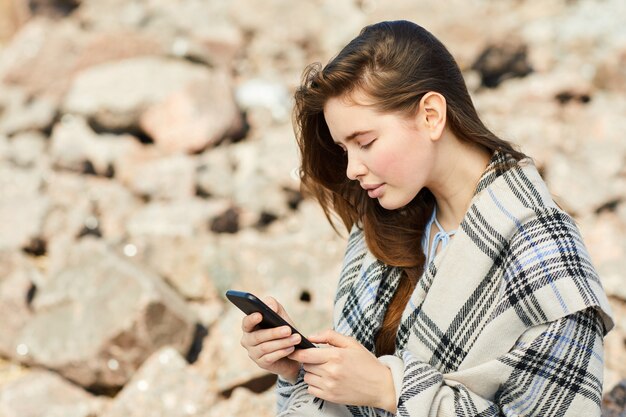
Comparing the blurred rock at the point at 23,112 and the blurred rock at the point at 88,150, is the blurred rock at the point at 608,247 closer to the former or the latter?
the blurred rock at the point at 88,150

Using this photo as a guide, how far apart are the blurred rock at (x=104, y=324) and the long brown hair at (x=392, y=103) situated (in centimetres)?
191

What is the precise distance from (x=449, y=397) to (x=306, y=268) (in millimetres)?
2890

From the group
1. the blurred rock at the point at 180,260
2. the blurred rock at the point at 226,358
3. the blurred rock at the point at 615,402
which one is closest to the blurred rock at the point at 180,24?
the blurred rock at the point at 180,260

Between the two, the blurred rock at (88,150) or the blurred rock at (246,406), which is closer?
the blurred rock at (246,406)

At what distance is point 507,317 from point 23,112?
Answer: 650 cm

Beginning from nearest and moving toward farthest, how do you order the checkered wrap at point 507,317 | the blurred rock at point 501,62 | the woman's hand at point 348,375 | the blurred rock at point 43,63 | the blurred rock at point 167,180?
the checkered wrap at point 507,317 < the woman's hand at point 348,375 < the blurred rock at point 167,180 < the blurred rock at point 43,63 < the blurred rock at point 501,62

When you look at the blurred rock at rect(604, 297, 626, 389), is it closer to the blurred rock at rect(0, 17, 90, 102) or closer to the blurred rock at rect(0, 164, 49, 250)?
the blurred rock at rect(0, 164, 49, 250)

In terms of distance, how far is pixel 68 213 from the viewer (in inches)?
227

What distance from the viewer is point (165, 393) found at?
3746 millimetres

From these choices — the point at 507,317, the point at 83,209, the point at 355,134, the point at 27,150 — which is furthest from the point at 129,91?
the point at 507,317

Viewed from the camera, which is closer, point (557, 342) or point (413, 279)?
point (557, 342)

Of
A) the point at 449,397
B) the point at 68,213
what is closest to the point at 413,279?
the point at 449,397

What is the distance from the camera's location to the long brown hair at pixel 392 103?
2107mm

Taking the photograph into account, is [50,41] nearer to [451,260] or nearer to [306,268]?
[306,268]
